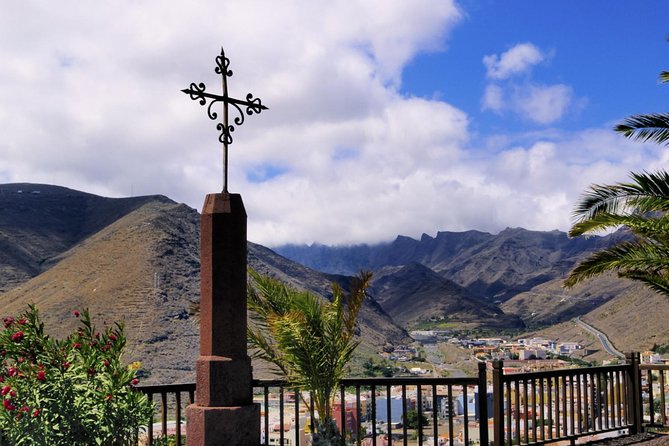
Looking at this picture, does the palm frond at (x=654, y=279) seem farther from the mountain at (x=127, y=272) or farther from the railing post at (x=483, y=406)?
the mountain at (x=127, y=272)

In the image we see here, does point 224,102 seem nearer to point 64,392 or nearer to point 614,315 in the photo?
point 64,392

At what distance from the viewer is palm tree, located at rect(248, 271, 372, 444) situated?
671 cm

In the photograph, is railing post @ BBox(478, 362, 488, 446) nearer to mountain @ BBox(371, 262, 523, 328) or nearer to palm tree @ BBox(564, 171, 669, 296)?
palm tree @ BBox(564, 171, 669, 296)

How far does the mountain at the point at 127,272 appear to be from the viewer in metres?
49.5

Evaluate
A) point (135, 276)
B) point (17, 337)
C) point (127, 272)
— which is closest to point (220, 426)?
point (17, 337)

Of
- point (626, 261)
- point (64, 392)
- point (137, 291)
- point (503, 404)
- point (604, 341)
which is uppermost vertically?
point (137, 291)

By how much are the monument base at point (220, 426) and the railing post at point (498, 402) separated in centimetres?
277

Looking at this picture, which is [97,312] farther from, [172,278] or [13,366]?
[13,366]

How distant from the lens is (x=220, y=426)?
582cm

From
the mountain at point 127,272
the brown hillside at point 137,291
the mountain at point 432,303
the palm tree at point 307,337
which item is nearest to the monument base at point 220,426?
the palm tree at point 307,337

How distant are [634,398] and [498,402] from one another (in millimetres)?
2873

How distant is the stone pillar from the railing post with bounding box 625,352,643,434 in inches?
220

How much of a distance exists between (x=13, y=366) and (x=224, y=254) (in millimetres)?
1937

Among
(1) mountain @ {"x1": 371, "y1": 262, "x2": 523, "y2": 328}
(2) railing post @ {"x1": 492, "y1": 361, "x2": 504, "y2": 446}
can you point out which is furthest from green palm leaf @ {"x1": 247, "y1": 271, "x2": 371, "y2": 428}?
(1) mountain @ {"x1": 371, "y1": 262, "x2": 523, "y2": 328}
